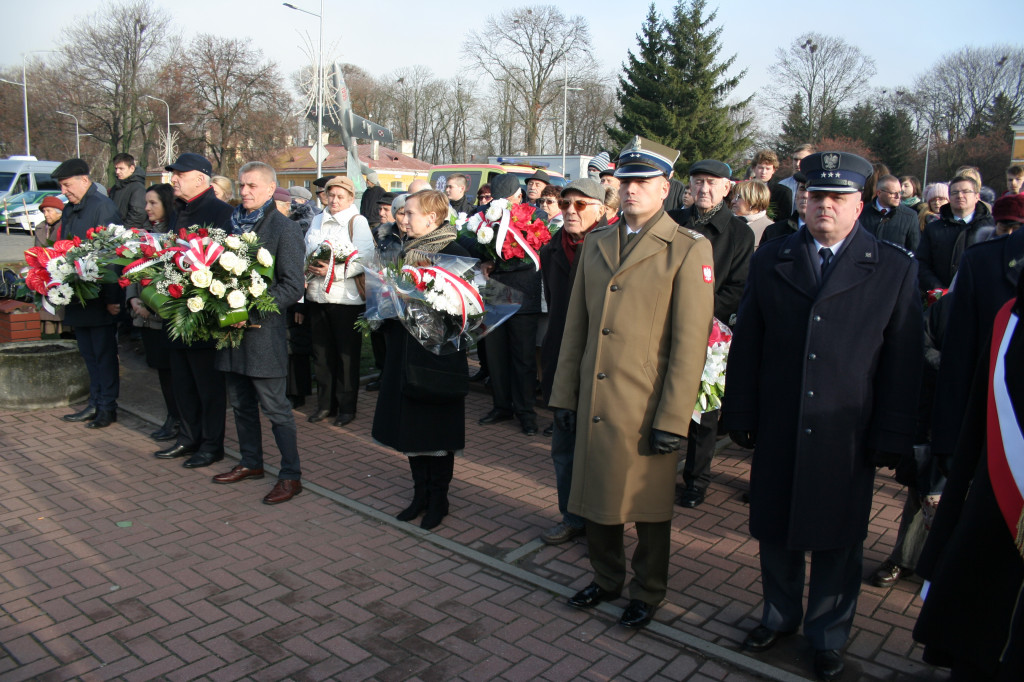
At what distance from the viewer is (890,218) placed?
728cm

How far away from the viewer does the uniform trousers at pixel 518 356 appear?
6820 millimetres

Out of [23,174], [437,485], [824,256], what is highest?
[23,174]

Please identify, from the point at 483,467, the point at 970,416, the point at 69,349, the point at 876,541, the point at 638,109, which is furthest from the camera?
the point at 638,109

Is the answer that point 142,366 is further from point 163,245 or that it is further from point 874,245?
point 874,245

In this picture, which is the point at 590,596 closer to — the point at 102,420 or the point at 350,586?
the point at 350,586

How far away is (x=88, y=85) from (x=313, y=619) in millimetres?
53258

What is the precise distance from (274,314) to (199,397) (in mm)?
1183

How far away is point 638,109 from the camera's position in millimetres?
40094

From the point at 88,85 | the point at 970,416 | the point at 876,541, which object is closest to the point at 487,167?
the point at 876,541

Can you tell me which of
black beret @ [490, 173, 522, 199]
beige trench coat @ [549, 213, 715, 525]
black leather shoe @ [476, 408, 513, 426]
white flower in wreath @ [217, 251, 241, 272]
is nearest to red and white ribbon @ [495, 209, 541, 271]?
black leather shoe @ [476, 408, 513, 426]

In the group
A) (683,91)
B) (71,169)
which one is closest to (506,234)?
(71,169)

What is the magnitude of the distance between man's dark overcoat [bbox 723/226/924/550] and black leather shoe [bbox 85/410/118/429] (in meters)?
5.77

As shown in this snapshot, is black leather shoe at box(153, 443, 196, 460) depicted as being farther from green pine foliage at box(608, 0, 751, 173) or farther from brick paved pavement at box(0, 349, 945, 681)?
green pine foliage at box(608, 0, 751, 173)

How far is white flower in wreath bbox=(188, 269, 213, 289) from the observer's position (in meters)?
4.88
